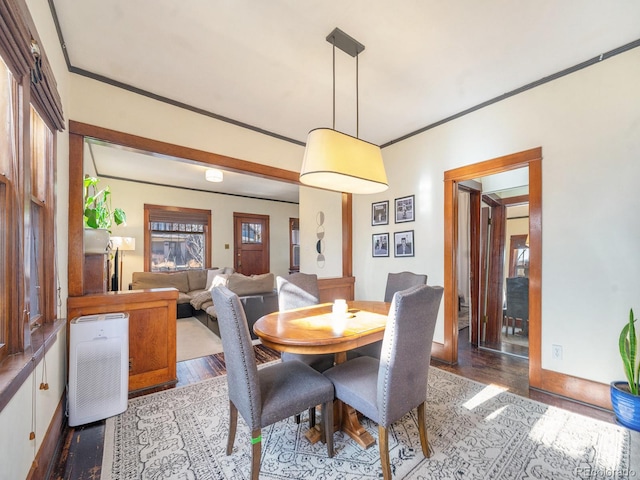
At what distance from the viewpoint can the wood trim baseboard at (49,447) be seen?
1389 millimetres

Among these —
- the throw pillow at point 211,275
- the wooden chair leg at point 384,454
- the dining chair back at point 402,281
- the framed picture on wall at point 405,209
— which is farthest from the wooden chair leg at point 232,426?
the throw pillow at point 211,275

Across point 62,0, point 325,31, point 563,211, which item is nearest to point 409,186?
point 563,211

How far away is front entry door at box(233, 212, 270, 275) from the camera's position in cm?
718

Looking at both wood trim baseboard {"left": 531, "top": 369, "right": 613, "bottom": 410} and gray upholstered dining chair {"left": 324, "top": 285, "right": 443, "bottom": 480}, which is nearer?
gray upholstered dining chair {"left": 324, "top": 285, "right": 443, "bottom": 480}

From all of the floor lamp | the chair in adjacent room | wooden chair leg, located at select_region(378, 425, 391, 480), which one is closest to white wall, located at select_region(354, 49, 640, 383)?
the chair in adjacent room

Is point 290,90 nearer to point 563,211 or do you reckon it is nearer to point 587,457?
point 563,211

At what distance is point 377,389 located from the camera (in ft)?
4.96

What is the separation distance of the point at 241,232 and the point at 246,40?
5.57 meters

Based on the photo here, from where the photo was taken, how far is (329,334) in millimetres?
1661

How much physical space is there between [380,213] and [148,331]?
9.70ft

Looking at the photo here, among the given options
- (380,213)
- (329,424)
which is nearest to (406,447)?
(329,424)

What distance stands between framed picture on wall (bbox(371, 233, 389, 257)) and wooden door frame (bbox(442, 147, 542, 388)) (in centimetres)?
80

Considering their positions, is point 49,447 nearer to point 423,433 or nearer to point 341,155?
point 423,433

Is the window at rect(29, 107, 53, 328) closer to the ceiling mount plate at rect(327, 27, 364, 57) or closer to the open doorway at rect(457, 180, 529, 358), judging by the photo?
the ceiling mount plate at rect(327, 27, 364, 57)
